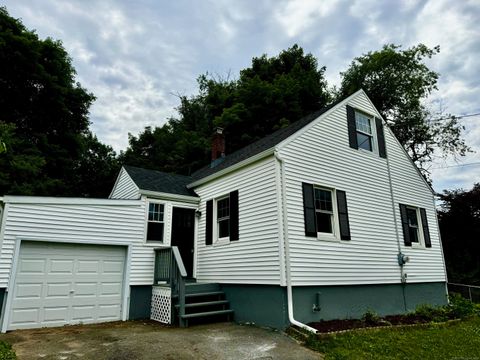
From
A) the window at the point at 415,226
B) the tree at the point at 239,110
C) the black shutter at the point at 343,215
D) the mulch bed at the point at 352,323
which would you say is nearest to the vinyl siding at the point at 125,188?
the black shutter at the point at 343,215

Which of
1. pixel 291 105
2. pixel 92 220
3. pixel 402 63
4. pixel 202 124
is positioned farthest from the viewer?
pixel 202 124

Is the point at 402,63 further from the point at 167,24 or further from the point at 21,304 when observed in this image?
the point at 21,304

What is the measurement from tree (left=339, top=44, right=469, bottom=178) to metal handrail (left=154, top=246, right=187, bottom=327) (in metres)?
19.1

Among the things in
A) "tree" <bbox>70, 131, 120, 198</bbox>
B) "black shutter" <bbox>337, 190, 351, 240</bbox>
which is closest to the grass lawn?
"black shutter" <bbox>337, 190, 351, 240</bbox>

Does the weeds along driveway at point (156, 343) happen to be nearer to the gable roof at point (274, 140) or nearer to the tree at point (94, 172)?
the gable roof at point (274, 140)

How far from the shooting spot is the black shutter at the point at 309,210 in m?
8.02

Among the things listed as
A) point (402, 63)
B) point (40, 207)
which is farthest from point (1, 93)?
point (402, 63)

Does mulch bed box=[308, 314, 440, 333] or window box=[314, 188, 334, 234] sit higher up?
window box=[314, 188, 334, 234]

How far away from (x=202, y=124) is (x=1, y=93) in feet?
50.7

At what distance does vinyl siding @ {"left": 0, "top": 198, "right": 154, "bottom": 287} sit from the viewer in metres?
7.78

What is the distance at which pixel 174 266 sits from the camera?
337 inches

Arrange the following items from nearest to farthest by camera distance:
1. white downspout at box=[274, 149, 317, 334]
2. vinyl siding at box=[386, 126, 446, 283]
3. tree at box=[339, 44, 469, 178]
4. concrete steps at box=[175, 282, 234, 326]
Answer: white downspout at box=[274, 149, 317, 334] < concrete steps at box=[175, 282, 234, 326] < vinyl siding at box=[386, 126, 446, 283] < tree at box=[339, 44, 469, 178]

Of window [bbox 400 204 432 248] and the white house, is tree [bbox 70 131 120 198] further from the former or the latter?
window [bbox 400 204 432 248]

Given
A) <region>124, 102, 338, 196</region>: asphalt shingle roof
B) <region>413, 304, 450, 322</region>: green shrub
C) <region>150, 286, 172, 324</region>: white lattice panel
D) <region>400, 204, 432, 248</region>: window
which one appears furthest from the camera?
<region>400, 204, 432, 248</region>: window
